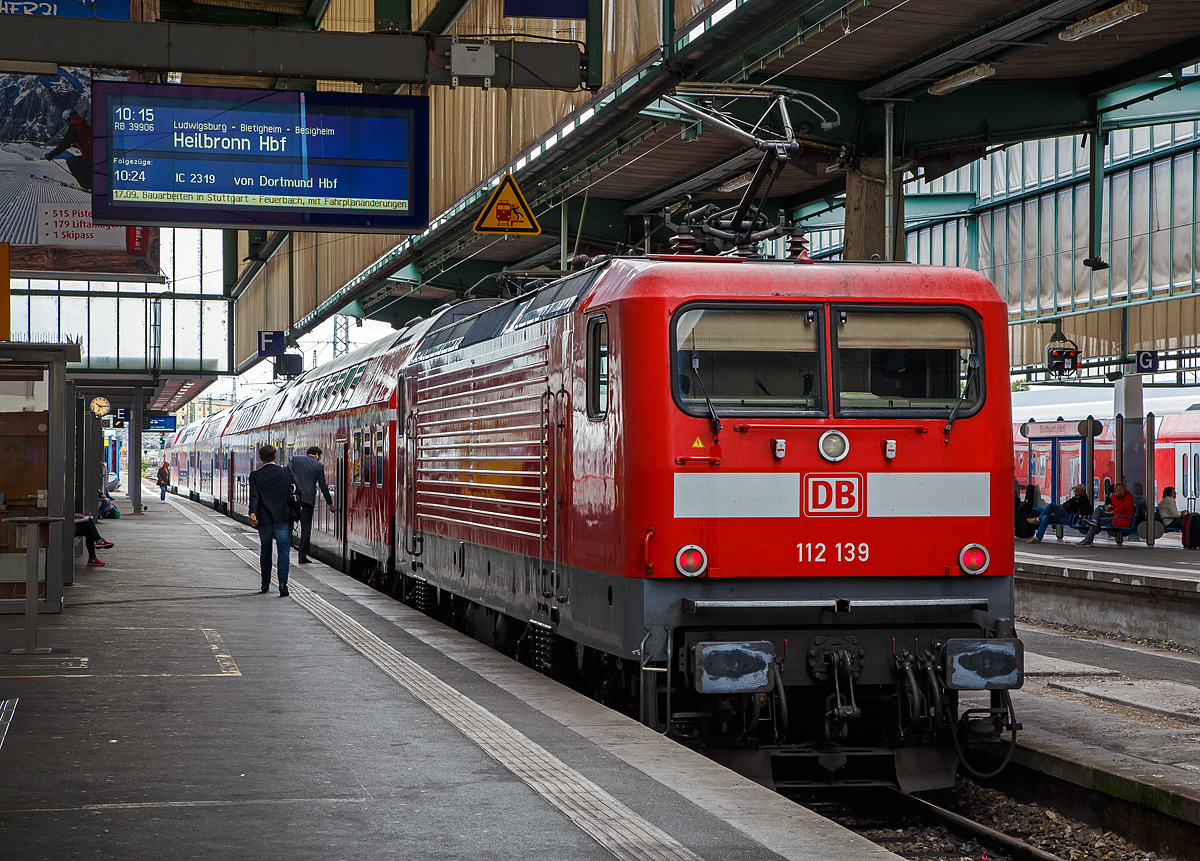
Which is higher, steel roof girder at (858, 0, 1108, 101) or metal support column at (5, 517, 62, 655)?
steel roof girder at (858, 0, 1108, 101)

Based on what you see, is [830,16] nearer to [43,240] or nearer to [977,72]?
[977,72]

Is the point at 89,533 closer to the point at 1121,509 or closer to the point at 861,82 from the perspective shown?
the point at 861,82

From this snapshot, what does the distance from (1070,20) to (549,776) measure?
34.0ft

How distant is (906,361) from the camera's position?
8.07m

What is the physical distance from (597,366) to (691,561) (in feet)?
4.49

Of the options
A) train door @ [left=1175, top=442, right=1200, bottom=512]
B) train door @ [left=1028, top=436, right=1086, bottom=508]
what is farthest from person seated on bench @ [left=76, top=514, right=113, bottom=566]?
train door @ [left=1175, top=442, right=1200, bottom=512]

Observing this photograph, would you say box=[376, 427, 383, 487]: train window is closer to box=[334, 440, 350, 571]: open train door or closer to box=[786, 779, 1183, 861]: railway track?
box=[334, 440, 350, 571]: open train door

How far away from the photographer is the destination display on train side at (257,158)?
12.2m

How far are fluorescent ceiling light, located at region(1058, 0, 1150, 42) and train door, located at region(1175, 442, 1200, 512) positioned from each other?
1798cm

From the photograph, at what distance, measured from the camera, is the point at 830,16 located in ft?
39.9

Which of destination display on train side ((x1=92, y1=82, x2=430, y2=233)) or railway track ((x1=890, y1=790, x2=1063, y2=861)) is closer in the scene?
railway track ((x1=890, y1=790, x2=1063, y2=861))

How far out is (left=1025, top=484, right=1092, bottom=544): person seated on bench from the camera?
27.6 metres

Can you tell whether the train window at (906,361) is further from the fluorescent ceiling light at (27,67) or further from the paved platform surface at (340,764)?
the fluorescent ceiling light at (27,67)

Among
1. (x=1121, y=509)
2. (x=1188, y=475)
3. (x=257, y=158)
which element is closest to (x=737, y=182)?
(x=257, y=158)
